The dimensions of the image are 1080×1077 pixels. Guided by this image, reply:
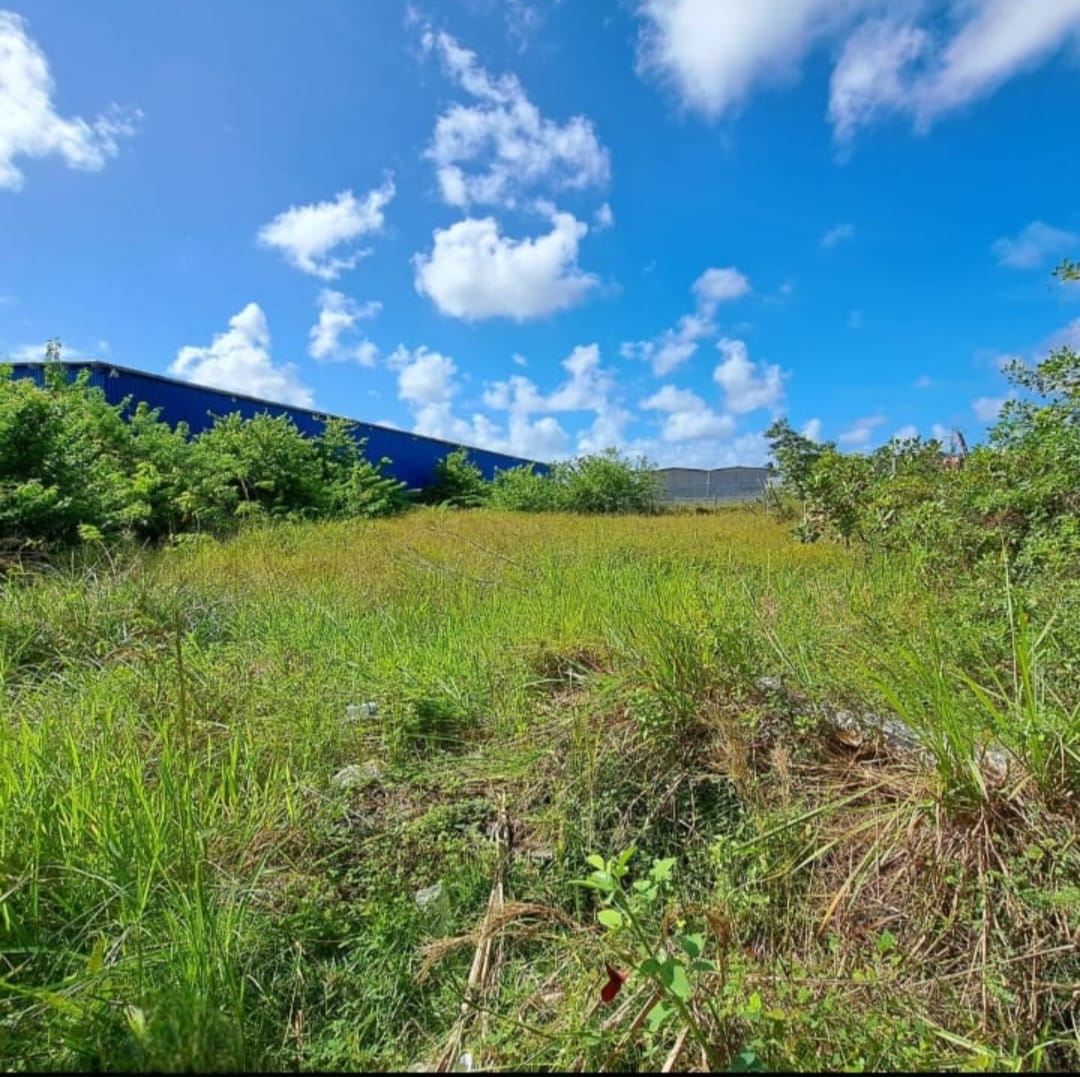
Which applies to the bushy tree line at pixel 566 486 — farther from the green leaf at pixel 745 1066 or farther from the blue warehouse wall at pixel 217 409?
the green leaf at pixel 745 1066

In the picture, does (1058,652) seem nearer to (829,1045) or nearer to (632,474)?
(829,1045)

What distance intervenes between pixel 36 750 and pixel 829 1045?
7.31ft

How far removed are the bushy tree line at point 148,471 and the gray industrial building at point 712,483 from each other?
→ 12.3m

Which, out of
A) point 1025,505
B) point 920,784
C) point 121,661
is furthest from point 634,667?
point 1025,505

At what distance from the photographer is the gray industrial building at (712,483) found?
2085cm

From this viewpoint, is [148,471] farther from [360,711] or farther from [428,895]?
[428,895]

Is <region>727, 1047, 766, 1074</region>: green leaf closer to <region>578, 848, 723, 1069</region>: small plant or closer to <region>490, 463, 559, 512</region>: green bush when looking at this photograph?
<region>578, 848, 723, 1069</region>: small plant

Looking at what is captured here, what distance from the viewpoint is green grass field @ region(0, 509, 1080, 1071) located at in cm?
107

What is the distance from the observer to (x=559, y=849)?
1.61m

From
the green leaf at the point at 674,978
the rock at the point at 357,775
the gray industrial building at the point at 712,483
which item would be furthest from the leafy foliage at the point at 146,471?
the gray industrial building at the point at 712,483

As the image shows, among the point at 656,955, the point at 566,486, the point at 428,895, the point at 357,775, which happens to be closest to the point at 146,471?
the point at 357,775

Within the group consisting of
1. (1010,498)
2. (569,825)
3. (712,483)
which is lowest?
(569,825)

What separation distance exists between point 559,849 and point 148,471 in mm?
7019

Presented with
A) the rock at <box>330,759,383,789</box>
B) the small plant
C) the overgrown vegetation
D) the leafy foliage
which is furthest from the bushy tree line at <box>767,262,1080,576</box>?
the leafy foliage
